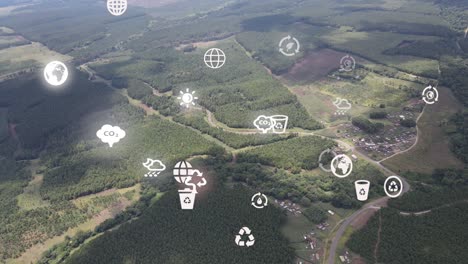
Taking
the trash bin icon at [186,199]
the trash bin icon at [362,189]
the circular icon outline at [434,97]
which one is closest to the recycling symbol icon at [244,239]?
the trash bin icon at [186,199]

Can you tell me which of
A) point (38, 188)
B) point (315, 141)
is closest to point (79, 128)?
point (38, 188)

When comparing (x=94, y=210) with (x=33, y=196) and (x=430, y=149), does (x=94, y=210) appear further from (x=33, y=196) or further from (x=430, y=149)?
(x=430, y=149)

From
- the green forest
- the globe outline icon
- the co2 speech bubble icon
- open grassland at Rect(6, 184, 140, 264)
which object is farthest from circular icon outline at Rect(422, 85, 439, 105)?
the globe outline icon

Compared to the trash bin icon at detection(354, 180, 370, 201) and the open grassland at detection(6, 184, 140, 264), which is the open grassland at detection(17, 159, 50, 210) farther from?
the trash bin icon at detection(354, 180, 370, 201)

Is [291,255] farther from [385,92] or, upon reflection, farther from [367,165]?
[385,92]

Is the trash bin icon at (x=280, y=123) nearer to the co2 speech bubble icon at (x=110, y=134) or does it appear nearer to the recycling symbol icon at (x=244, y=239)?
the recycling symbol icon at (x=244, y=239)

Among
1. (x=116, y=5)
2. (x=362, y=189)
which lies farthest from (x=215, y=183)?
(x=116, y=5)
